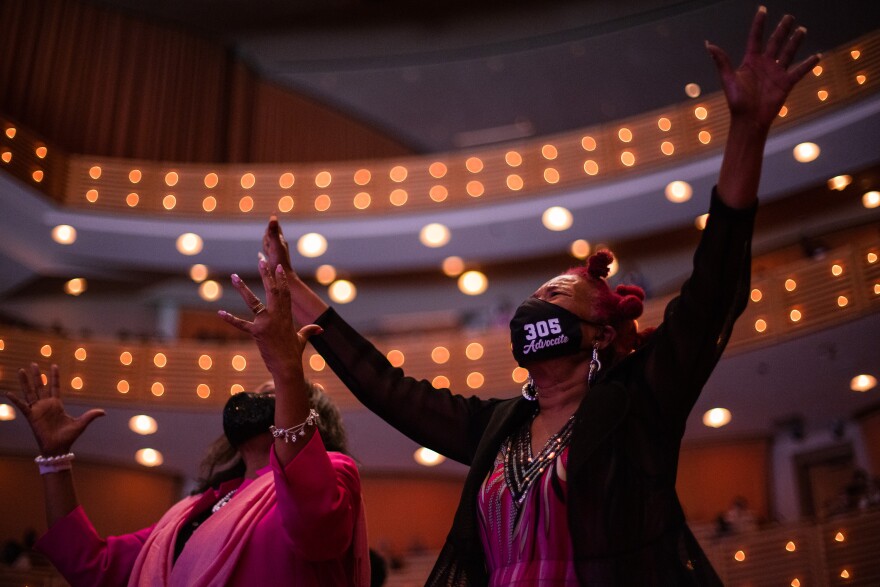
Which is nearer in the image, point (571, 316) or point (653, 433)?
point (653, 433)

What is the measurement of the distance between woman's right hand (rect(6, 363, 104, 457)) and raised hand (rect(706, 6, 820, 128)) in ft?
6.47

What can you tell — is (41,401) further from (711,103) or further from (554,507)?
(711,103)

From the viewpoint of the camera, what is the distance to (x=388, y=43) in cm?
1639

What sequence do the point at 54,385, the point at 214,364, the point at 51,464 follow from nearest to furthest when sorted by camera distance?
the point at 51,464
the point at 54,385
the point at 214,364

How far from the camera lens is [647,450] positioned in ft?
6.07

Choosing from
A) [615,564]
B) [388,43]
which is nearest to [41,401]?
[615,564]

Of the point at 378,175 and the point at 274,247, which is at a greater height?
the point at 378,175

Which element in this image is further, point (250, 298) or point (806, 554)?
point (806, 554)

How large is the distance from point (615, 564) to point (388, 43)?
15.6m

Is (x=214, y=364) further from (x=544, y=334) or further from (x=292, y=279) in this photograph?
(x=544, y=334)

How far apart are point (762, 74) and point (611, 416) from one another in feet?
2.56

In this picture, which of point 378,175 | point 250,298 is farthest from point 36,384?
point 378,175

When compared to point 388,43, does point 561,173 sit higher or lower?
lower

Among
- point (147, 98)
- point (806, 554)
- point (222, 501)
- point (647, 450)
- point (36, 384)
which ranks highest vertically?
point (147, 98)
